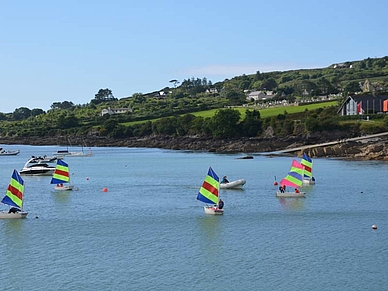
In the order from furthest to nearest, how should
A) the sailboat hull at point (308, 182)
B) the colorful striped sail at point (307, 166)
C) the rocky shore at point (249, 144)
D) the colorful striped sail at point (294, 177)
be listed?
the rocky shore at point (249, 144) < the colorful striped sail at point (307, 166) < the sailboat hull at point (308, 182) < the colorful striped sail at point (294, 177)

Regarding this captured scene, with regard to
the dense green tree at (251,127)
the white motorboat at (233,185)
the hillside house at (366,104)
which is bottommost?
the white motorboat at (233,185)

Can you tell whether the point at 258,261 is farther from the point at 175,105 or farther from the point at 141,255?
the point at 175,105

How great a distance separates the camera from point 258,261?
103ft

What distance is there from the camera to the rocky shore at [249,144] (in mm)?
90856

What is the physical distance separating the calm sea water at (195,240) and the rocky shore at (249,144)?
94.5 feet

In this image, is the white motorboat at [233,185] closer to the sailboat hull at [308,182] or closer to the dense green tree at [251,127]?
the sailboat hull at [308,182]

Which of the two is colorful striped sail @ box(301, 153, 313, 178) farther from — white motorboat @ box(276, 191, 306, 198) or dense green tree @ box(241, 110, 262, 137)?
dense green tree @ box(241, 110, 262, 137)

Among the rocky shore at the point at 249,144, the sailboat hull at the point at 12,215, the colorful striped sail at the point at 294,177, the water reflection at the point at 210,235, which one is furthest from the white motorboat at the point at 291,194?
the rocky shore at the point at 249,144

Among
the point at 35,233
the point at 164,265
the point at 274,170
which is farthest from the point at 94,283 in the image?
the point at 274,170

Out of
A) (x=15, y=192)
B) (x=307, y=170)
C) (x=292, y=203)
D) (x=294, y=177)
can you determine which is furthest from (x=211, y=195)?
(x=307, y=170)

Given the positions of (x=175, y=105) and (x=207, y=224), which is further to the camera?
(x=175, y=105)

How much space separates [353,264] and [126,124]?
14198 cm

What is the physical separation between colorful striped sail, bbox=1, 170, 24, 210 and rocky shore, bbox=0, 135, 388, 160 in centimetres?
5453

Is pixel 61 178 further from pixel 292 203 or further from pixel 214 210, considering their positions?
pixel 292 203
